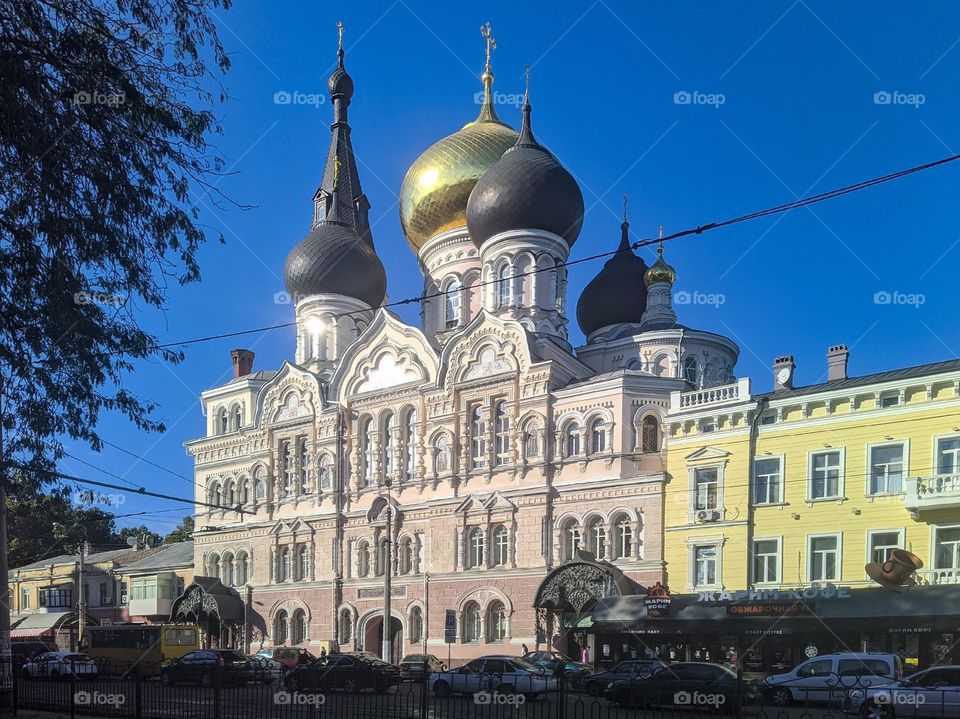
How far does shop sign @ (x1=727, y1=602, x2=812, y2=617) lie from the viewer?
2820 centimetres

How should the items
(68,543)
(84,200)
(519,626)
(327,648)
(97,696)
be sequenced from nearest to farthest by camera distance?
1. (84,200)
2. (97,696)
3. (519,626)
4. (327,648)
5. (68,543)

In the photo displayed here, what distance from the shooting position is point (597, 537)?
34906 millimetres

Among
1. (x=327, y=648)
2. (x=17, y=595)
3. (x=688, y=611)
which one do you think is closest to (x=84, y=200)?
(x=688, y=611)

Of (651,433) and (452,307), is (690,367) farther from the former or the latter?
(452,307)

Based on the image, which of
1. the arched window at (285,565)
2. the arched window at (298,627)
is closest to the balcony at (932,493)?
the arched window at (298,627)

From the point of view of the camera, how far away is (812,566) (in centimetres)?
2978

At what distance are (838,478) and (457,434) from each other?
47.2 feet

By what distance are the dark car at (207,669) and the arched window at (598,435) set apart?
12893 millimetres

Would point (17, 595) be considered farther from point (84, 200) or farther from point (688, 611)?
point (84, 200)

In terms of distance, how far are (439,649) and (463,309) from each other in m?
13.9

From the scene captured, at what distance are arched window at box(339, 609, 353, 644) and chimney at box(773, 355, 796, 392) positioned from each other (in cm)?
1851

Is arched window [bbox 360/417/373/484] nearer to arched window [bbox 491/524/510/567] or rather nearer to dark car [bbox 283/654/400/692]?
arched window [bbox 491/524/510/567]

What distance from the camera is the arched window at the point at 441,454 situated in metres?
39.2

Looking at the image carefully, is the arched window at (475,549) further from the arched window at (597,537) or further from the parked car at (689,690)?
the parked car at (689,690)
